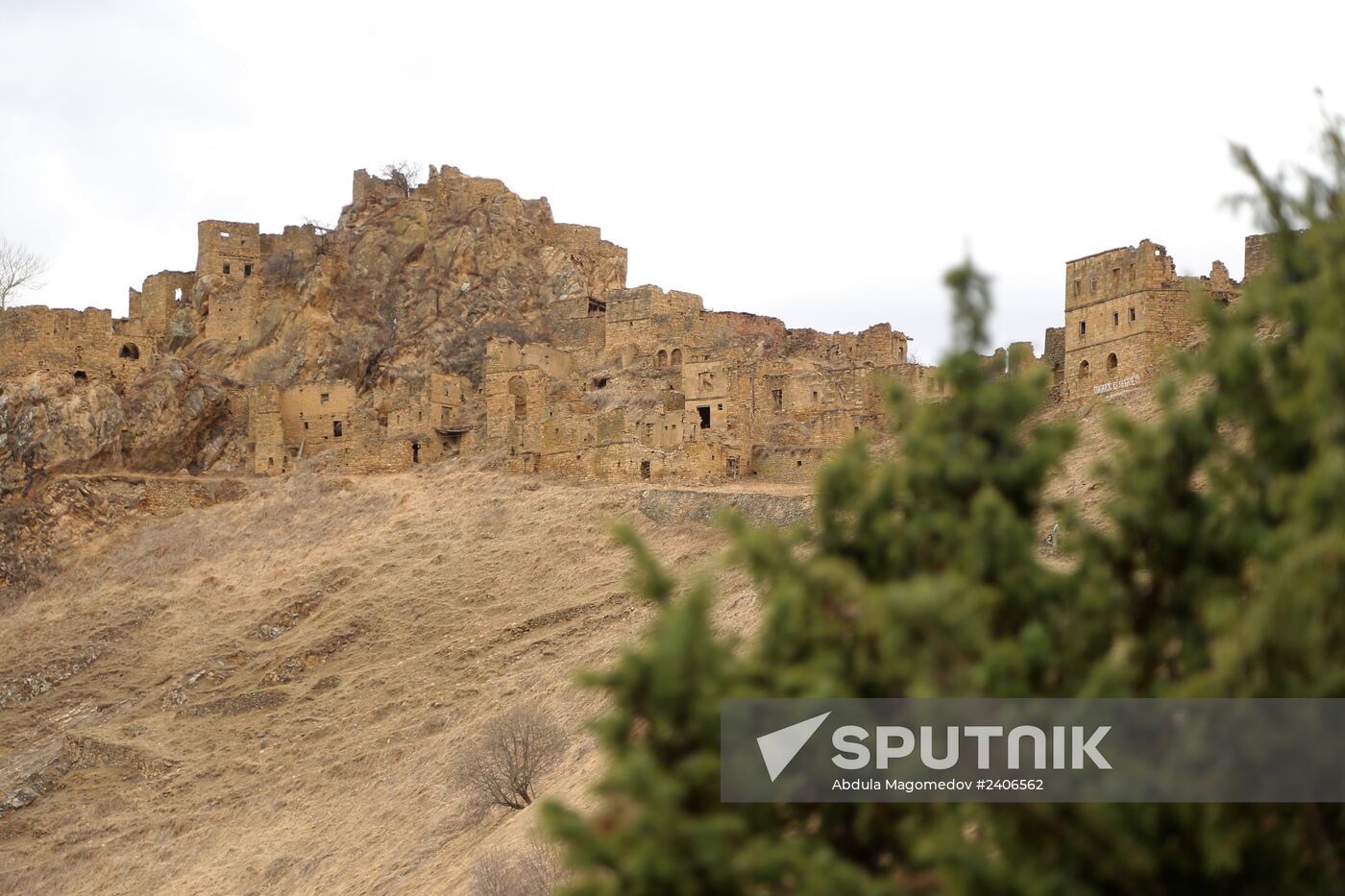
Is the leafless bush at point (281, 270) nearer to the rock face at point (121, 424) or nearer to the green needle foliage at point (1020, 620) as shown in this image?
the rock face at point (121, 424)

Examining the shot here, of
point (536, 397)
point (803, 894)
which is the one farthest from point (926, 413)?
point (536, 397)

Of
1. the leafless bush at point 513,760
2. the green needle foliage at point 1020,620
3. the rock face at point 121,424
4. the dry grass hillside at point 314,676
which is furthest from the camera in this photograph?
the rock face at point 121,424

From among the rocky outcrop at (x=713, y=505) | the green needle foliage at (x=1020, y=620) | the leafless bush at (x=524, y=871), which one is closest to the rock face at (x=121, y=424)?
the rocky outcrop at (x=713, y=505)

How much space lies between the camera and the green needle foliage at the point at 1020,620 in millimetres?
11258

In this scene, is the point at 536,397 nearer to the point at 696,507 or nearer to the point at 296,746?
the point at 696,507

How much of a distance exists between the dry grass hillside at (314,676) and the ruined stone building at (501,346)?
2137 mm

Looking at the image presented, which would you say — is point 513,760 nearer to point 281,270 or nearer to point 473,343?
point 473,343

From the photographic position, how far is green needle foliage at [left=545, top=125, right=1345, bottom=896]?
11258mm

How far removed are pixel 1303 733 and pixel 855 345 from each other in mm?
43240

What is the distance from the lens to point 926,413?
13.2 metres

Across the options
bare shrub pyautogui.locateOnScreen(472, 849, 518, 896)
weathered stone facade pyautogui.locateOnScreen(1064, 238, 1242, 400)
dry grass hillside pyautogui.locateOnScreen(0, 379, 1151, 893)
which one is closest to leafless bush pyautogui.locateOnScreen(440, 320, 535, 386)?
dry grass hillside pyautogui.locateOnScreen(0, 379, 1151, 893)

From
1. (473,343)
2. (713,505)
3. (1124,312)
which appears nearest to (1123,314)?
(1124,312)

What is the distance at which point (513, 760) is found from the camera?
34.5 metres

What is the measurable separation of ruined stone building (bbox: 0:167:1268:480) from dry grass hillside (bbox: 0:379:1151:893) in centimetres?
214
